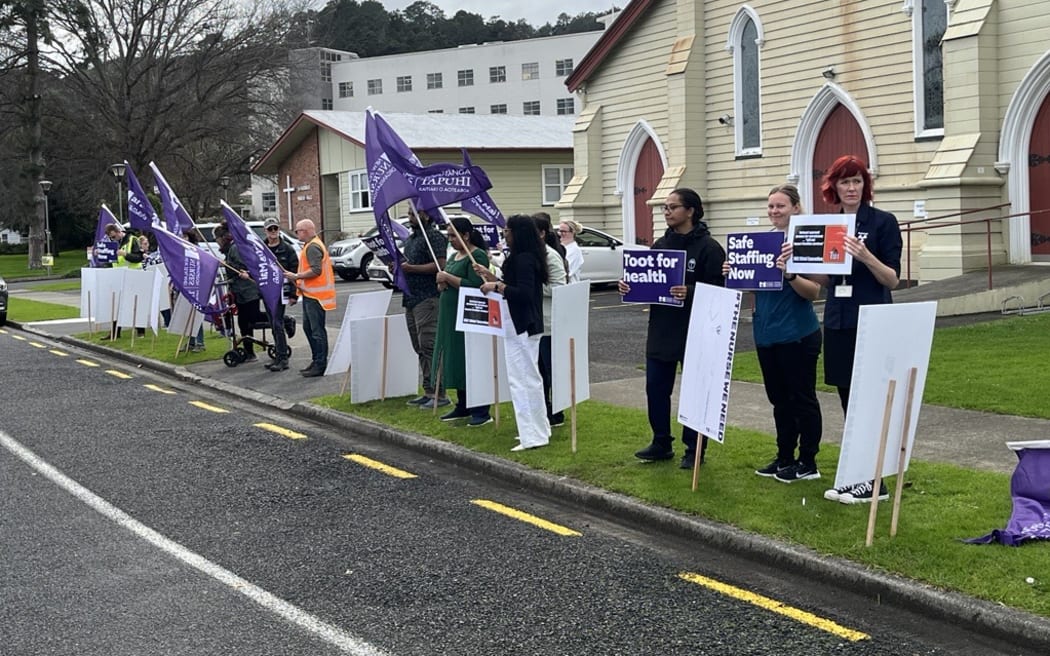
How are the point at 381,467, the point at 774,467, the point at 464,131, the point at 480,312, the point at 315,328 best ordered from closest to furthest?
1. the point at 774,467
2. the point at 381,467
3. the point at 480,312
4. the point at 315,328
5. the point at 464,131

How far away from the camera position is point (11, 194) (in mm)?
64688

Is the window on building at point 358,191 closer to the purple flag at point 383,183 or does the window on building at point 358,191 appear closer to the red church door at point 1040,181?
the red church door at point 1040,181

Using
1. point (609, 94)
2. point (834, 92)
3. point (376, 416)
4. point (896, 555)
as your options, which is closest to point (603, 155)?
point (609, 94)

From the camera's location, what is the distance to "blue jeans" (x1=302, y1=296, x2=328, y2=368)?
14.1m

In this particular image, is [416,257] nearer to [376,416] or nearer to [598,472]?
[376,416]

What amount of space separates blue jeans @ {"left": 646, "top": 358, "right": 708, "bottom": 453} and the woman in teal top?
0.81 meters

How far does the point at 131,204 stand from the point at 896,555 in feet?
51.3

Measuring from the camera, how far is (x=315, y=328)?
1424cm

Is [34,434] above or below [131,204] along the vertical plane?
below

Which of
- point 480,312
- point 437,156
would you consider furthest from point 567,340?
point 437,156

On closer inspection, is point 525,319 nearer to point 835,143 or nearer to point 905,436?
point 905,436

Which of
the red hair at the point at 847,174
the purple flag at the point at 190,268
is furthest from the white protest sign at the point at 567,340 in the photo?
the purple flag at the point at 190,268

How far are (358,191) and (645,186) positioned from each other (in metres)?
17.9

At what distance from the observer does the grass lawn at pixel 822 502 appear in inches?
224
